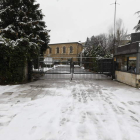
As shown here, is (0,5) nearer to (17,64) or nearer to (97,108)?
(17,64)

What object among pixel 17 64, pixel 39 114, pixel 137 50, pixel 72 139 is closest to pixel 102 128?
pixel 72 139

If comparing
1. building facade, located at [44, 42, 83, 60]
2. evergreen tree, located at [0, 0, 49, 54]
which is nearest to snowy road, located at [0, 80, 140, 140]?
evergreen tree, located at [0, 0, 49, 54]

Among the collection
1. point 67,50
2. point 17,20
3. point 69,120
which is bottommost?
point 69,120

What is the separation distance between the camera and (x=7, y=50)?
8547 mm

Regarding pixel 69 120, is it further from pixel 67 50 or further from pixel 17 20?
pixel 67 50

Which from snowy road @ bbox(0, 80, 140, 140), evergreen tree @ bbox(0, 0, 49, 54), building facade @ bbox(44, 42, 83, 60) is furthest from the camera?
building facade @ bbox(44, 42, 83, 60)

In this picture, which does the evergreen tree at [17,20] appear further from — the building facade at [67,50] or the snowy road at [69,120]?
the building facade at [67,50]

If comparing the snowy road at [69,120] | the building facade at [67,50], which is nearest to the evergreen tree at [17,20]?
the snowy road at [69,120]

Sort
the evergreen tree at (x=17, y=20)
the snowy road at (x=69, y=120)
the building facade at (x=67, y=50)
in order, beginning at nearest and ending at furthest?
1. the snowy road at (x=69, y=120)
2. the evergreen tree at (x=17, y=20)
3. the building facade at (x=67, y=50)

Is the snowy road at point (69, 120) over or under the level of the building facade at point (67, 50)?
under

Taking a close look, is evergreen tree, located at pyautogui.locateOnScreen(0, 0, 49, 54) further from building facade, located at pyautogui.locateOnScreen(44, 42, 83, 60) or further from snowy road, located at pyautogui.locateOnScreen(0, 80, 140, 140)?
building facade, located at pyautogui.locateOnScreen(44, 42, 83, 60)

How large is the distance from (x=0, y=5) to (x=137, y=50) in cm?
1283

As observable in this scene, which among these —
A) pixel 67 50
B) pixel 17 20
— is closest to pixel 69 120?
pixel 17 20

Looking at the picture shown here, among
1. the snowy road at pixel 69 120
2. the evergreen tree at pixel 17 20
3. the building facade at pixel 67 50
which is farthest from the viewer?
the building facade at pixel 67 50
